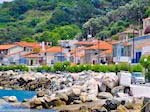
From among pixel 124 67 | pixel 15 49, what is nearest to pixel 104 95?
pixel 124 67

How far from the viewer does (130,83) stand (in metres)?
36.5

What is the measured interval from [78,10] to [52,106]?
106 m

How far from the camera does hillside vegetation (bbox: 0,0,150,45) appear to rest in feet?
320

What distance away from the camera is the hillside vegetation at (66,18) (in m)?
97.4

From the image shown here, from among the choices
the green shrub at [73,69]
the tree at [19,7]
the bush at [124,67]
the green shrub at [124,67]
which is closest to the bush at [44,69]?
the green shrub at [73,69]

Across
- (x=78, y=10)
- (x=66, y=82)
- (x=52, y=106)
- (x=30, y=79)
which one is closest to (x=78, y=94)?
(x=52, y=106)

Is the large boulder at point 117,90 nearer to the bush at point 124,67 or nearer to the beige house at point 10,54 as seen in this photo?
the bush at point 124,67

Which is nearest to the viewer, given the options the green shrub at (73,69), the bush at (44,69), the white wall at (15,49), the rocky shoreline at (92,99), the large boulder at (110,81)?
the rocky shoreline at (92,99)

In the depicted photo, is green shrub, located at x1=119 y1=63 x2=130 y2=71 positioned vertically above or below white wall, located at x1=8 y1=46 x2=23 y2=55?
below

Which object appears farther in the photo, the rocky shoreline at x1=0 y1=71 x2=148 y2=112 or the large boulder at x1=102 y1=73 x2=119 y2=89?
the large boulder at x1=102 y1=73 x2=119 y2=89

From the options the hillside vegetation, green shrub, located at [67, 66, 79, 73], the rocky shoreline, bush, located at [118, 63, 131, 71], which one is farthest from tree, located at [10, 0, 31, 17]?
the rocky shoreline

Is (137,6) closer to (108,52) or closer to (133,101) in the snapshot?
(108,52)

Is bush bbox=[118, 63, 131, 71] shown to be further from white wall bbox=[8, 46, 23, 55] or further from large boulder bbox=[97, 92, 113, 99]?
white wall bbox=[8, 46, 23, 55]

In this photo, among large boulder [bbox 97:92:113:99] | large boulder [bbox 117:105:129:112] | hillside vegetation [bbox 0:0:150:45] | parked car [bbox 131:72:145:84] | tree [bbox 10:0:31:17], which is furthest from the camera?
tree [bbox 10:0:31:17]
